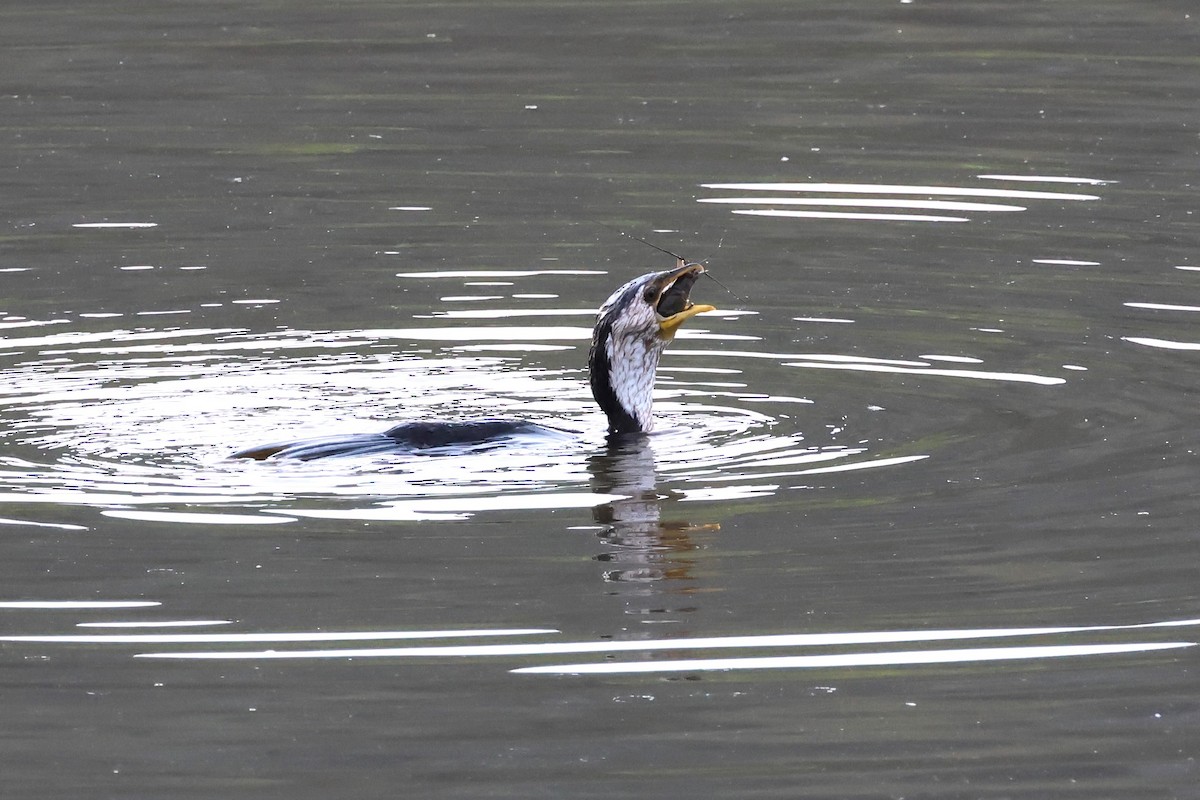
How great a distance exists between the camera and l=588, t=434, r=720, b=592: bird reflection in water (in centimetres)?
811

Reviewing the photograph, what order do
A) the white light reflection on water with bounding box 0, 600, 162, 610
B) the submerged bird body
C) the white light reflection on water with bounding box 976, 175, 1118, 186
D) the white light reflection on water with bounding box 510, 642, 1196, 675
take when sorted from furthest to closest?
the white light reflection on water with bounding box 976, 175, 1118, 186 → the submerged bird body → the white light reflection on water with bounding box 0, 600, 162, 610 → the white light reflection on water with bounding box 510, 642, 1196, 675

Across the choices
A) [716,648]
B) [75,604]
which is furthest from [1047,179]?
[75,604]

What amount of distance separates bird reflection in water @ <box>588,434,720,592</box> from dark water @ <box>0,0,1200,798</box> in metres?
0.03

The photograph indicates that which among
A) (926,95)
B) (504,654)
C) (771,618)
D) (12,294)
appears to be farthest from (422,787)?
(926,95)

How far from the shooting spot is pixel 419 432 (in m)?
9.62

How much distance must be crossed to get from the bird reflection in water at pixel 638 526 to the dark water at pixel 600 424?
31 mm

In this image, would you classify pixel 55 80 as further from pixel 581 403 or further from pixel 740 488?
pixel 740 488

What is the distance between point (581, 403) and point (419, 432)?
1.70 m

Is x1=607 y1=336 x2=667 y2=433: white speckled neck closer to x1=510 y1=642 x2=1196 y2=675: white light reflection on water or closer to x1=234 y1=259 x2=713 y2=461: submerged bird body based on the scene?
x1=234 y1=259 x2=713 y2=461: submerged bird body

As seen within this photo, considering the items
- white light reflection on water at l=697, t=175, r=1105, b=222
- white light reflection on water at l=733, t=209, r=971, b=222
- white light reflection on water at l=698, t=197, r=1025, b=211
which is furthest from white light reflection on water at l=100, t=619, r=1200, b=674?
white light reflection on water at l=698, t=197, r=1025, b=211

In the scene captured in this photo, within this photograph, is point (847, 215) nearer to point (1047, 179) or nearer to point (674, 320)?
point (1047, 179)

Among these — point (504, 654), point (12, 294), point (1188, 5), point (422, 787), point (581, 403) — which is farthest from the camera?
point (1188, 5)

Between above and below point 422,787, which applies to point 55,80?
above

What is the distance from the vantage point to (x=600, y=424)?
34.9 ft
